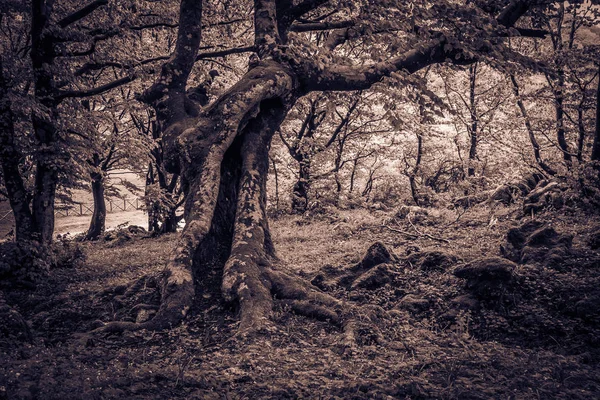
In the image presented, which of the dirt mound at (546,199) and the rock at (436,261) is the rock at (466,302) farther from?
the dirt mound at (546,199)

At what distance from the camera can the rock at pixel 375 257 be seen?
859cm

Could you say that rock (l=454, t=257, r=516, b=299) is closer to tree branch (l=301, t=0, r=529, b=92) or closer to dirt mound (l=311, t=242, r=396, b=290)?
dirt mound (l=311, t=242, r=396, b=290)

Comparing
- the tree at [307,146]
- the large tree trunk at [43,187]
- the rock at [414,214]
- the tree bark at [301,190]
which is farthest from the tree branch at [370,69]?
the tree bark at [301,190]

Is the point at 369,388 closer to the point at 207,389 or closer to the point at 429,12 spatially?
the point at 207,389

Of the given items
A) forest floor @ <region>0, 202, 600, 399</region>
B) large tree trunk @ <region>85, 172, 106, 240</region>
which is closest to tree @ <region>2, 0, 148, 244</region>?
forest floor @ <region>0, 202, 600, 399</region>

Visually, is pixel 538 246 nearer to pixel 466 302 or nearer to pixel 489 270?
pixel 489 270

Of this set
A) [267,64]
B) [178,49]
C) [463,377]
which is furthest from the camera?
[178,49]

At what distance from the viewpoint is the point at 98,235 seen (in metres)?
23.6

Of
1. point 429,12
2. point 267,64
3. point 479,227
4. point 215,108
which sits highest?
point 429,12

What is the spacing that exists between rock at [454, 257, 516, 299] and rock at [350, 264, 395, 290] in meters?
1.57

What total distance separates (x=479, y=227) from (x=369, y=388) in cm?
961

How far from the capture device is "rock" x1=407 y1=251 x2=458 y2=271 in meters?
8.27

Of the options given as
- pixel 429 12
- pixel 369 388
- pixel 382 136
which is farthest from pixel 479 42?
pixel 382 136

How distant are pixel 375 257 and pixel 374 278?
82 cm
